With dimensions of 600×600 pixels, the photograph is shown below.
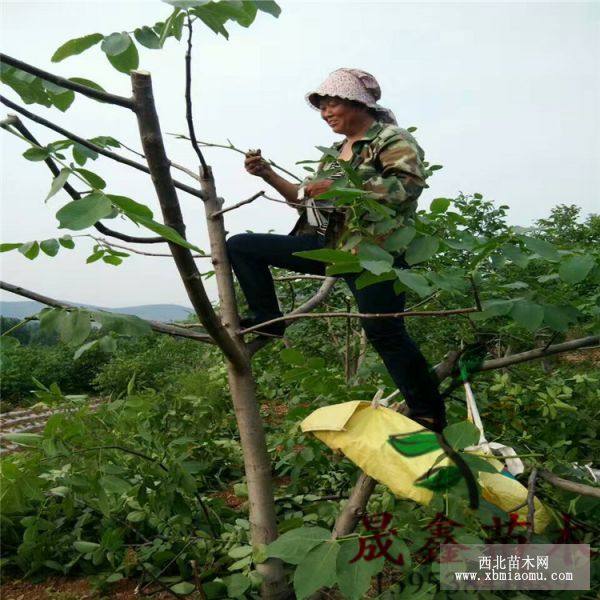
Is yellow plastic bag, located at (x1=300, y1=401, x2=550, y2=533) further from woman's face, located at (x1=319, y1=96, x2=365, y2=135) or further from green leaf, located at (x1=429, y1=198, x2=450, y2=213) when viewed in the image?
woman's face, located at (x1=319, y1=96, x2=365, y2=135)

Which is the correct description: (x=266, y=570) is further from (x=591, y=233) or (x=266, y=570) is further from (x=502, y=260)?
(x=591, y=233)

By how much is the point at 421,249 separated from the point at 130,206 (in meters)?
0.71

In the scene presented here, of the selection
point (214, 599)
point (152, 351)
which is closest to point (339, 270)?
point (214, 599)

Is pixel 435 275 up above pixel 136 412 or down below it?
above

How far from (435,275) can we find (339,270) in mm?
236

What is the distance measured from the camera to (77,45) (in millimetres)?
1104

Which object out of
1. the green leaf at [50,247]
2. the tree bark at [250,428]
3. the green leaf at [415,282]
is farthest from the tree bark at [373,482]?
the green leaf at [50,247]

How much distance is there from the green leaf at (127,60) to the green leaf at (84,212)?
0.42 meters

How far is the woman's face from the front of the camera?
2166 mm

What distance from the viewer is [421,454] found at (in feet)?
4.73

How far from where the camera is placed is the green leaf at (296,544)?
1216 millimetres

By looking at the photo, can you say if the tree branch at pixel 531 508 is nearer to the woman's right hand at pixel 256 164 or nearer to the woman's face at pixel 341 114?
the woman's right hand at pixel 256 164

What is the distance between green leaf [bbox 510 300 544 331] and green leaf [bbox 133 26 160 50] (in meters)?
1.00

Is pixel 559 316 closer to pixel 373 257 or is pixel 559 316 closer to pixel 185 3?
pixel 373 257
